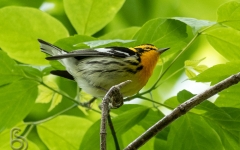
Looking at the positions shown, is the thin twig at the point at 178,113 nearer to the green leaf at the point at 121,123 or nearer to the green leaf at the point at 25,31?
the green leaf at the point at 121,123

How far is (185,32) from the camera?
124 centimetres

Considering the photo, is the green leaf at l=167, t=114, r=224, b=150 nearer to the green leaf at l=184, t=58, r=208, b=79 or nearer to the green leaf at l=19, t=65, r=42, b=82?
the green leaf at l=184, t=58, r=208, b=79

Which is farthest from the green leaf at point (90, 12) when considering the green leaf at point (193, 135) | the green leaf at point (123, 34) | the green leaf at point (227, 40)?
the green leaf at point (193, 135)

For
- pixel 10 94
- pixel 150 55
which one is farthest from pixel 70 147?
pixel 150 55

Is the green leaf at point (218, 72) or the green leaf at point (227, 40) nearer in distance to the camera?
the green leaf at point (218, 72)

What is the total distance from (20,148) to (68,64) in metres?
0.30

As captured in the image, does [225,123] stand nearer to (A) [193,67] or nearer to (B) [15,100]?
(A) [193,67]

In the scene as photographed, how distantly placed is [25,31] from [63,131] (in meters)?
0.35

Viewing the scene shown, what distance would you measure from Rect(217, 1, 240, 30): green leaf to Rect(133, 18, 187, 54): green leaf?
104mm

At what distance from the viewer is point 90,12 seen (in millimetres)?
1432

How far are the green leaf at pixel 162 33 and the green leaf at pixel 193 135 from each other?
21cm

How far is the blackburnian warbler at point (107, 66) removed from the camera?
1389 mm

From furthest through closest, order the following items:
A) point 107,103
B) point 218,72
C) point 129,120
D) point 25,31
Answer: point 25,31 < point 129,120 < point 218,72 < point 107,103

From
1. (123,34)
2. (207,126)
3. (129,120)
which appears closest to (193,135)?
(207,126)
